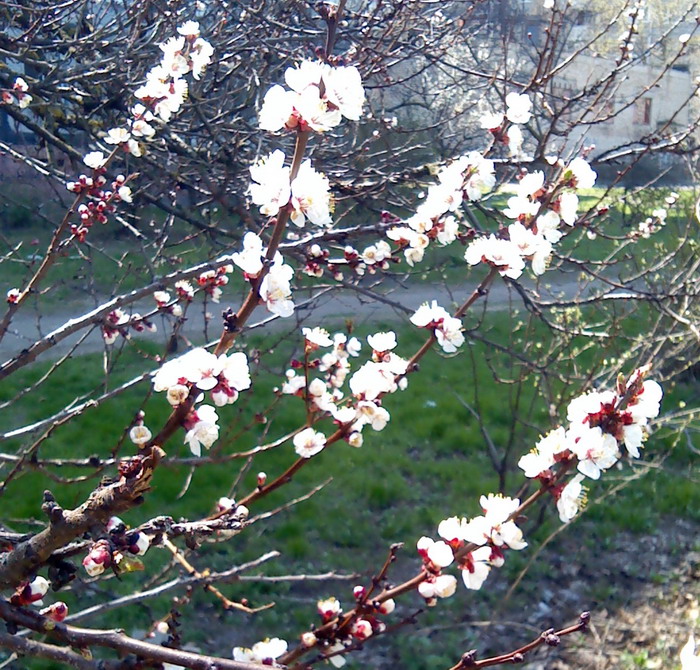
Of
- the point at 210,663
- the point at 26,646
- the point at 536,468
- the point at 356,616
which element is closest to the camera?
the point at 210,663

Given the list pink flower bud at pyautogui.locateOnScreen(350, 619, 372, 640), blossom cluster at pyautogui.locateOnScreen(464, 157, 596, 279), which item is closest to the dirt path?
blossom cluster at pyautogui.locateOnScreen(464, 157, 596, 279)

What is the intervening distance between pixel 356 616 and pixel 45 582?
574 mm

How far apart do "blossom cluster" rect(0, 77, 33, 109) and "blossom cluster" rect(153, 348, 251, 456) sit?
238 centimetres

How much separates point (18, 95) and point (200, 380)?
2.52 m

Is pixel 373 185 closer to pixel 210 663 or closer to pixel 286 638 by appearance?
pixel 286 638

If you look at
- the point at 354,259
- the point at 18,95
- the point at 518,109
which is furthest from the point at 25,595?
the point at 18,95

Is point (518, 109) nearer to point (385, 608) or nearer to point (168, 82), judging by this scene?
point (168, 82)

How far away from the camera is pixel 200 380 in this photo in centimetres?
111

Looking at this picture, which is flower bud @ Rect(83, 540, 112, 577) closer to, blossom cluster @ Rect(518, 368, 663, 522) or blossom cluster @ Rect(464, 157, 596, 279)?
blossom cluster @ Rect(518, 368, 663, 522)

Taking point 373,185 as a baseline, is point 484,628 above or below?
below

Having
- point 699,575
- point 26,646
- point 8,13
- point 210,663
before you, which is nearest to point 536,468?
point 210,663

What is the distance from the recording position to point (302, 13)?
160 inches

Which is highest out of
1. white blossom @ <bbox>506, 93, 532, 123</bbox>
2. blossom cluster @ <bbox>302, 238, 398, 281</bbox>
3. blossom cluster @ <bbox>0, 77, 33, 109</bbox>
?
blossom cluster @ <bbox>0, 77, 33, 109</bbox>

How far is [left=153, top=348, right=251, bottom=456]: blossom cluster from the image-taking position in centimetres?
111
